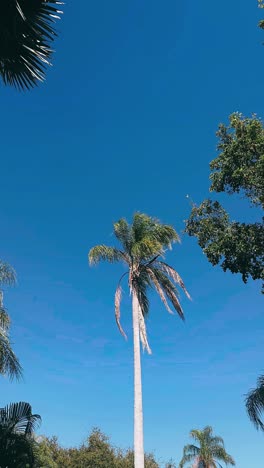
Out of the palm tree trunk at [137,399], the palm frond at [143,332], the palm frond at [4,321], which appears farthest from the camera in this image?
the palm frond at [143,332]

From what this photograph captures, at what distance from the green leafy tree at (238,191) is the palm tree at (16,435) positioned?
23.8ft

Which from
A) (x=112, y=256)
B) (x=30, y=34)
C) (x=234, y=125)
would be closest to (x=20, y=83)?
(x=30, y=34)

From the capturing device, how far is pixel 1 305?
14.1 metres

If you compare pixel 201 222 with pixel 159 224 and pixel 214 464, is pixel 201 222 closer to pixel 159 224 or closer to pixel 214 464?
pixel 159 224

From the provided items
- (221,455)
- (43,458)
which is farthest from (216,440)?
(43,458)

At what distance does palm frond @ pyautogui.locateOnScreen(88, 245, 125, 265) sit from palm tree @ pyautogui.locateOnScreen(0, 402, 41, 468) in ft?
26.3

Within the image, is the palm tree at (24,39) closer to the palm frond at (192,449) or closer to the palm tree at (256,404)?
the palm tree at (256,404)

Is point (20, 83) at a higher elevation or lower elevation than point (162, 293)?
lower

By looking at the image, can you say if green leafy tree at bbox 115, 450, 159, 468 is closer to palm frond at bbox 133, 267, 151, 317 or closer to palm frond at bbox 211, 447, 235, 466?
palm frond at bbox 211, 447, 235, 466

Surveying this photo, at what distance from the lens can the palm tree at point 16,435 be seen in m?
12.1

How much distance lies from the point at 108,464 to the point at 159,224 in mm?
25298

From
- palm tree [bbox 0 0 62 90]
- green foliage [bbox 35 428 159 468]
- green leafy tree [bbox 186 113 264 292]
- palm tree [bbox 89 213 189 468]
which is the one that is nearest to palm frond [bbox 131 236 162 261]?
palm tree [bbox 89 213 189 468]

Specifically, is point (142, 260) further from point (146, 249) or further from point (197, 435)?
point (197, 435)

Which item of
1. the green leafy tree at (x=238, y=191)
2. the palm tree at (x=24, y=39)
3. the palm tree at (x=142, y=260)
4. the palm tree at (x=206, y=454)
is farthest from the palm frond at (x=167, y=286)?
the palm tree at (x=206, y=454)
